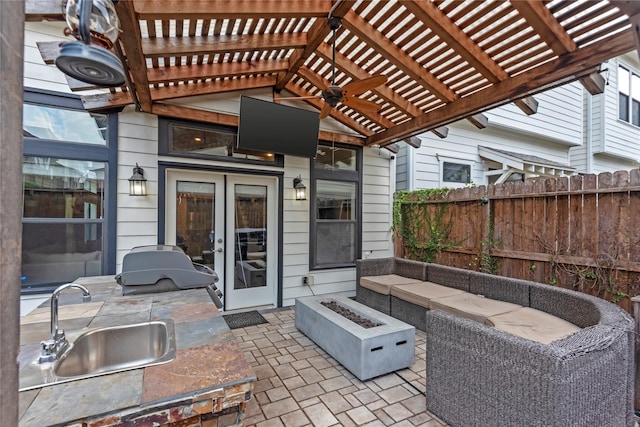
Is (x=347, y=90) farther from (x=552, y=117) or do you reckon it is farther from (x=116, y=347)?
(x=552, y=117)

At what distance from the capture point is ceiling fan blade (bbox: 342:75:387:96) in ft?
9.92

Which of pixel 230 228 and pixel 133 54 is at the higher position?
pixel 133 54

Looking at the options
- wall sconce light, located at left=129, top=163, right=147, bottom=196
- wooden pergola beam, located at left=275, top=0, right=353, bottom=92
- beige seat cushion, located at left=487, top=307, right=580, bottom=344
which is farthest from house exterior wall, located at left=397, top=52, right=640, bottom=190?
wall sconce light, located at left=129, top=163, right=147, bottom=196

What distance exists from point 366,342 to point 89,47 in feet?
9.14

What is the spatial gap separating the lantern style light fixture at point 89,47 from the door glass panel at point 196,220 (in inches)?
129

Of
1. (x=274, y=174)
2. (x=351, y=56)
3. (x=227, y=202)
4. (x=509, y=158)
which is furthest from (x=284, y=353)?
(x=509, y=158)

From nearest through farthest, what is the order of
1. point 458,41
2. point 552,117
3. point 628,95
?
point 458,41 < point 552,117 < point 628,95

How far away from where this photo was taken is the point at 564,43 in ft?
9.05

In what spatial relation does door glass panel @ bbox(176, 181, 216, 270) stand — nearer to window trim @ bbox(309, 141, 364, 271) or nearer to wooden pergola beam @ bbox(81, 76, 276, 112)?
wooden pergola beam @ bbox(81, 76, 276, 112)

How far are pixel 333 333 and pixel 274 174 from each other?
2.76 metres

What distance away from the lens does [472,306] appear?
10.9ft

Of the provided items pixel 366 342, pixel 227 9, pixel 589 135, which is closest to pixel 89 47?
pixel 227 9

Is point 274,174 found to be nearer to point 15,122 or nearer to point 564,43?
point 564,43

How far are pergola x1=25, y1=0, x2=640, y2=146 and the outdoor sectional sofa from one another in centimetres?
220
